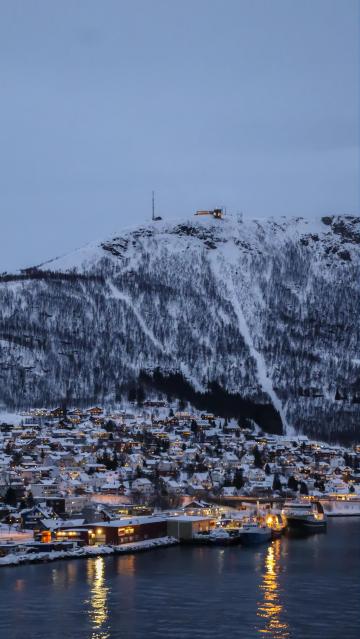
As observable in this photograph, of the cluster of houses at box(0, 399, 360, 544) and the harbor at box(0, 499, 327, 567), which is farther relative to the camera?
the cluster of houses at box(0, 399, 360, 544)

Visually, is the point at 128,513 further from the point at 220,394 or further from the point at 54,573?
the point at 220,394

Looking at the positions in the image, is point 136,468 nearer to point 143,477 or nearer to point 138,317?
point 143,477

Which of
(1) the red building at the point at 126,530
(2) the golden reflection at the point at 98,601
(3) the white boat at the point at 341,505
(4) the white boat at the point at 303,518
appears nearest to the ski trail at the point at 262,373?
(3) the white boat at the point at 341,505

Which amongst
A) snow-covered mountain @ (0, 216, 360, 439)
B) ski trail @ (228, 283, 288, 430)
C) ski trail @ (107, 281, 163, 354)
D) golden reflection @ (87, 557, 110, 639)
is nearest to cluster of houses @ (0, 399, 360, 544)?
golden reflection @ (87, 557, 110, 639)

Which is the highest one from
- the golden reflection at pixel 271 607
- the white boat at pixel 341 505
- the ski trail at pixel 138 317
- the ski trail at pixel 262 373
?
the ski trail at pixel 138 317

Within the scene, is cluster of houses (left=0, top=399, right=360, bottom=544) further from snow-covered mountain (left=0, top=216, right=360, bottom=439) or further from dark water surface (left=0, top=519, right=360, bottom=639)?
snow-covered mountain (left=0, top=216, right=360, bottom=439)

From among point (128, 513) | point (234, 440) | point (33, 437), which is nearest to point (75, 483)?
point (128, 513)

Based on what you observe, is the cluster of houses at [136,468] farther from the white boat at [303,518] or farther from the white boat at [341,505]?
the white boat at [303,518]

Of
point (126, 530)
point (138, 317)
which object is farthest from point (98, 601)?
point (138, 317)
